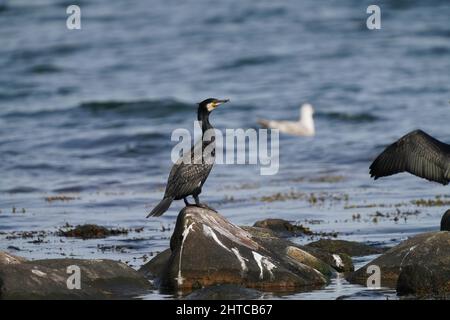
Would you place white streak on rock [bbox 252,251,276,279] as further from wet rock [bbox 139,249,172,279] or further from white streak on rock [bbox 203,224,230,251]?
wet rock [bbox 139,249,172,279]

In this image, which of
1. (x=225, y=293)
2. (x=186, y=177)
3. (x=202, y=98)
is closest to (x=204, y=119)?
(x=186, y=177)

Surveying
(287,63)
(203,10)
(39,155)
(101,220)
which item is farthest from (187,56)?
(101,220)

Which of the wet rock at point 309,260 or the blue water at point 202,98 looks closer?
the wet rock at point 309,260

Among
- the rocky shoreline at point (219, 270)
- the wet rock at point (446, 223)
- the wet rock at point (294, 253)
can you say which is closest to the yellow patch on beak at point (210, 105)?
the rocky shoreline at point (219, 270)

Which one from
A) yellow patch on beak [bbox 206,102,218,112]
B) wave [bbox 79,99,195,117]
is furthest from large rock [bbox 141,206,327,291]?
wave [bbox 79,99,195,117]

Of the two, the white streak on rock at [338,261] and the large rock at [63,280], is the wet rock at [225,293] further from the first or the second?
the white streak on rock at [338,261]

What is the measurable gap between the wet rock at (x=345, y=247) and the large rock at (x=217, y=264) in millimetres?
1352

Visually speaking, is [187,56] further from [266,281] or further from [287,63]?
[266,281]

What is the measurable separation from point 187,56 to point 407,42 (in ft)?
23.9

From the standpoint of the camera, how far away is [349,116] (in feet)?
85.6

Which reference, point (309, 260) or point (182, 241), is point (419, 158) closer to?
point (309, 260)

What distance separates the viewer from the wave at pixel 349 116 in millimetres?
25688

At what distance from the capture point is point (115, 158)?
22.3 metres
